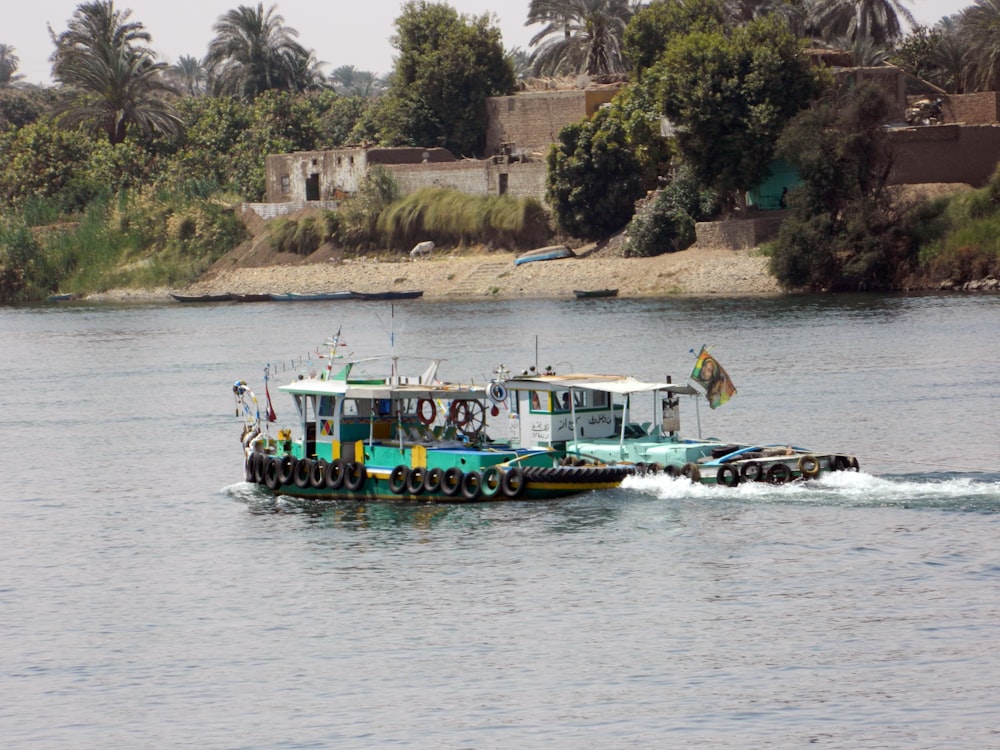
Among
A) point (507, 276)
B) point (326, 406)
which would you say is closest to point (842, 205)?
point (507, 276)

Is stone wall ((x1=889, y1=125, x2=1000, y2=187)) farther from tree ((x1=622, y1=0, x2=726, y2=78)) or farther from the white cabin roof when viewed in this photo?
the white cabin roof

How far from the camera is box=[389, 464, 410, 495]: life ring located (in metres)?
40.2

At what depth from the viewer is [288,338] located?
85.6 metres

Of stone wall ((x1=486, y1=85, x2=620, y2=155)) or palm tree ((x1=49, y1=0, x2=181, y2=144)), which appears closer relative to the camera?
stone wall ((x1=486, y1=85, x2=620, y2=155))

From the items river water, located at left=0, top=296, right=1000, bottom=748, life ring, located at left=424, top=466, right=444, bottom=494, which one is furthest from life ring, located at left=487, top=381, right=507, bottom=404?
river water, located at left=0, top=296, right=1000, bottom=748

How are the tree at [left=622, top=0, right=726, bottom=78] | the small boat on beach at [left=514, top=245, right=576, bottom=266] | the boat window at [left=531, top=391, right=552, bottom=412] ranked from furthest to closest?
the tree at [left=622, top=0, right=726, bottom=78]
the small boat on beach at [left=514, top=245, right=576, bottom=266]
the boat window at [left=531, top=391, right=552, bottom=412]

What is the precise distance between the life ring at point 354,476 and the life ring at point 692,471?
7145 mm

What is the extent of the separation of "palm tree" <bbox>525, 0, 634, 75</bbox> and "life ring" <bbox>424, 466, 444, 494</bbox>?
9261 centimetres

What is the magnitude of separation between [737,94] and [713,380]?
57.3m

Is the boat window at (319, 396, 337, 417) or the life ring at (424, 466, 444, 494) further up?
the boat window at (319, 396, 337, 417)

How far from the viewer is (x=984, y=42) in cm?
11325

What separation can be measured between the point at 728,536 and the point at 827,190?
5851 cm

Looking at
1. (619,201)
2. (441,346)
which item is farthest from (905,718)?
(619,201)

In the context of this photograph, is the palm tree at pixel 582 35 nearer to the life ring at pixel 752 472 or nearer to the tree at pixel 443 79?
the tree at pixel 443 79
